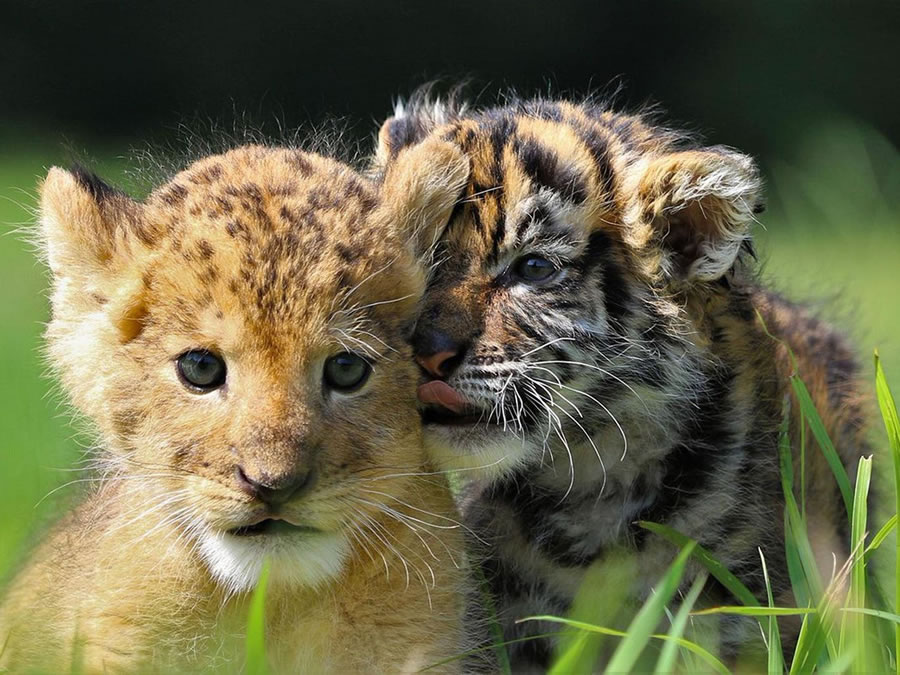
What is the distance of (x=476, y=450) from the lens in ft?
11.6

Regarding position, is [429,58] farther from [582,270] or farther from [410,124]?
[582,270]

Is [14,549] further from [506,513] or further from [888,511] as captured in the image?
[888,511]

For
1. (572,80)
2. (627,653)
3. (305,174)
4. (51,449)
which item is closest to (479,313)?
(305,174)

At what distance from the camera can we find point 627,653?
2518 mm

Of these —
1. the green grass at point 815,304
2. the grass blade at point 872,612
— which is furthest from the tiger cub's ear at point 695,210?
the grass blade at point 872,612

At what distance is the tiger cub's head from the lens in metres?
3.76

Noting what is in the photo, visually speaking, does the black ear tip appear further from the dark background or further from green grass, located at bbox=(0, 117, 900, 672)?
the dark background

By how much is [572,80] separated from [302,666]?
12921mm

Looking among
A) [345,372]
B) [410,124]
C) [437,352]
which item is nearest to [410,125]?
[410,124]

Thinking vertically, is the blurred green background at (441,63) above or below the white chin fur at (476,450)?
above

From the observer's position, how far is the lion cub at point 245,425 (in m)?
2.94

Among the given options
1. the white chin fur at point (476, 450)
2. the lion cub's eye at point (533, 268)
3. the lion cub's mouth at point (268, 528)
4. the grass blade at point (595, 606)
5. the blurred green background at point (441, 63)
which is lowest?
the grass blade at point (595, 606)

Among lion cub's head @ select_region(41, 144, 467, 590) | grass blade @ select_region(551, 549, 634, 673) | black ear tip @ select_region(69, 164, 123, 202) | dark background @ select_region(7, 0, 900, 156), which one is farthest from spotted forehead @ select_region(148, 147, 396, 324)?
dark background @ select_region(7, 0, 900, 156)

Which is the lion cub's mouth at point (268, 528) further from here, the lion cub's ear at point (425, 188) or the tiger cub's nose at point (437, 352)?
the lion cub's ear at point (425, 188)
